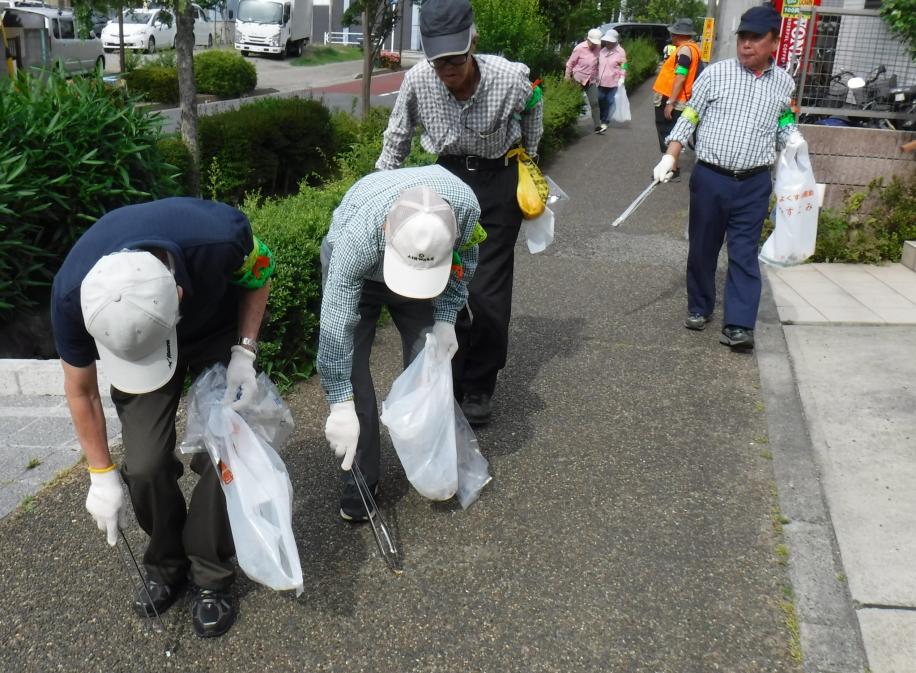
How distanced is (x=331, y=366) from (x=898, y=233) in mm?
5834

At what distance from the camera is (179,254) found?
8.41 feet

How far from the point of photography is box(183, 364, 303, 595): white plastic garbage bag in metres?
2.69

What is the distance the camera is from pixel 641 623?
9.76 feet

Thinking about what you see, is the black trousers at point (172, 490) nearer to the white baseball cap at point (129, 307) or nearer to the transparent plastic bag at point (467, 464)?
the white baseball cap at point (129, 307)

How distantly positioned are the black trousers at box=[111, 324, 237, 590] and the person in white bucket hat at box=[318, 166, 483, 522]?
403mm

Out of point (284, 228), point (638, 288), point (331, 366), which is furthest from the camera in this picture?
point (638, 288)

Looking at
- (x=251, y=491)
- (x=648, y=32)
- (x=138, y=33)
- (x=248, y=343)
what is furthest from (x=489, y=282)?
(x=648, y=32)

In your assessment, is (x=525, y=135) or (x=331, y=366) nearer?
(x=331, y=366)

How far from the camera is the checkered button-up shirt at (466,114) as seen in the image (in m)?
3.93

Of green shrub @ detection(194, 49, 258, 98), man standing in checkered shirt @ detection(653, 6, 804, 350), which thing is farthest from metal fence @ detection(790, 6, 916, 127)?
green shrub @ detection(194, 49, 258, 98)

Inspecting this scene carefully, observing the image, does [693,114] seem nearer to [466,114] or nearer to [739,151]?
[739,151]

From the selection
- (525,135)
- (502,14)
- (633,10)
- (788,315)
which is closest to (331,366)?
(525,135)

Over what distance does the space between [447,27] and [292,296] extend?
1.80 metres

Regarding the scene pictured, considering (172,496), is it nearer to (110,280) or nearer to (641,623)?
(110,280)
